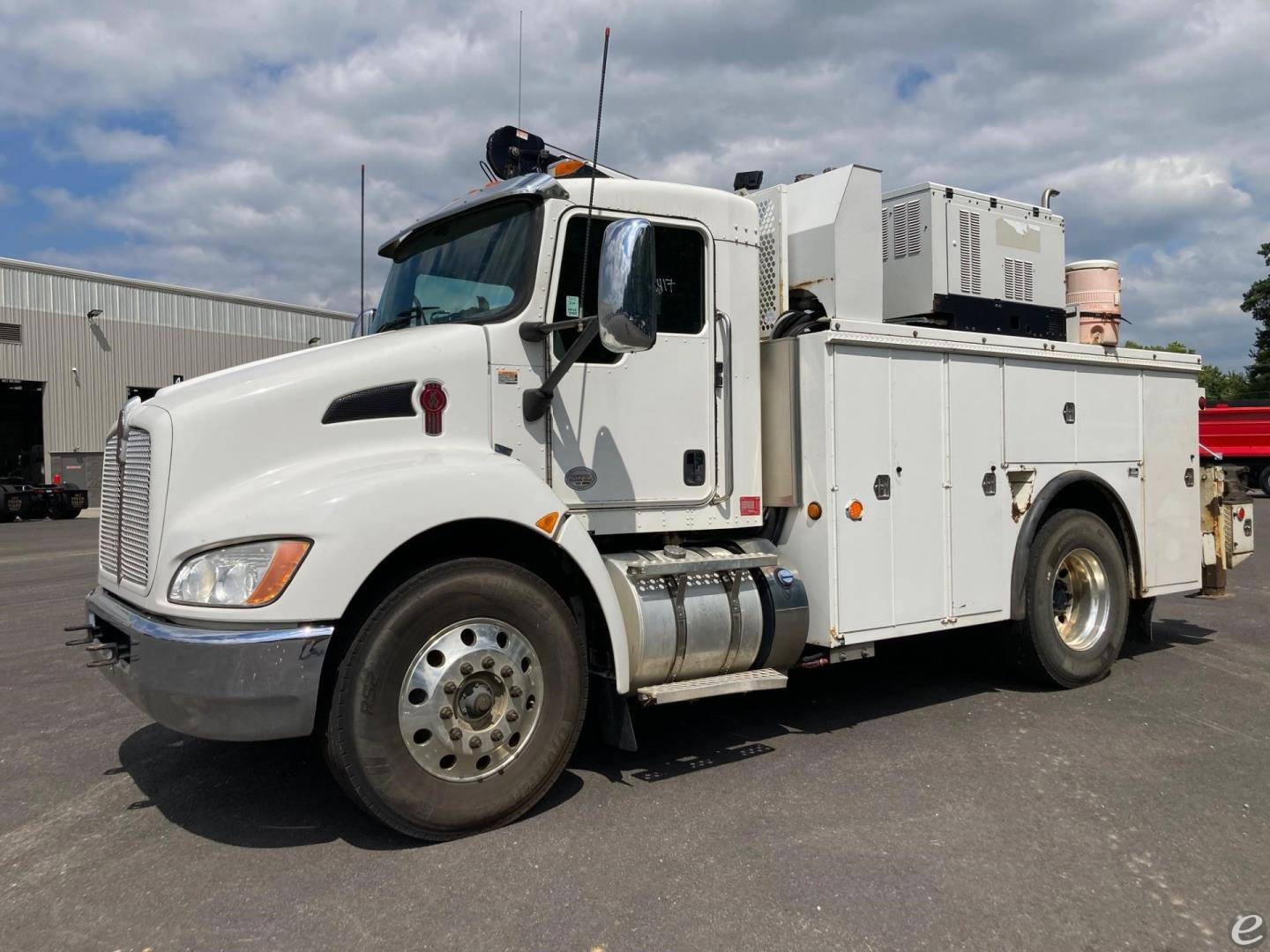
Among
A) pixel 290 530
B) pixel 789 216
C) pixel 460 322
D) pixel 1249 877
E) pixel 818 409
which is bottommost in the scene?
pixel 1249 877

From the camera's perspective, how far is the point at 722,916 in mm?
3295

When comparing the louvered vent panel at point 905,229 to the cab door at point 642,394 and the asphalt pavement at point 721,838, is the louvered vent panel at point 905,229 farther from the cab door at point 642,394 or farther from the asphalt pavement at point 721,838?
the asphalt pavement at point 721,838

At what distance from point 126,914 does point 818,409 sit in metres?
3.77

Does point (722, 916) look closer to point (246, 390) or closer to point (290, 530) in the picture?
point (290, 530)

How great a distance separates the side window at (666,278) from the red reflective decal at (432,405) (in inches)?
28.1

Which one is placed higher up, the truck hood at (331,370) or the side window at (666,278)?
the side window at (666,278)

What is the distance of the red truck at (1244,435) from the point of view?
88.7 ft

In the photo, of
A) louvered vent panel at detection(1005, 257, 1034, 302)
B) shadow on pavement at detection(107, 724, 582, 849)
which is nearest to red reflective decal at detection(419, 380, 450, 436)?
shadow on pavement at detection(107, 724, 582, 849)

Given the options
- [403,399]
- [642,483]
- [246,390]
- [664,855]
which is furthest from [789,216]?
[664,855]

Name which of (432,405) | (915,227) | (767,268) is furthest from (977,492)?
(432,405)

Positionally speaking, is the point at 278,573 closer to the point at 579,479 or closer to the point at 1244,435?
the point at 579,479

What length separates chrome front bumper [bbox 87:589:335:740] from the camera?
349cm

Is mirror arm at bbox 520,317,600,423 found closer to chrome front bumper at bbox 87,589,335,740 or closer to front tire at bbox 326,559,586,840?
front tire at bbox 326,559,586,840

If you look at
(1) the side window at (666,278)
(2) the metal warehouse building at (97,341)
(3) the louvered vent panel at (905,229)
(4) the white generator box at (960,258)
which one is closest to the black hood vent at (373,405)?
(1) the side window at (666,278)
